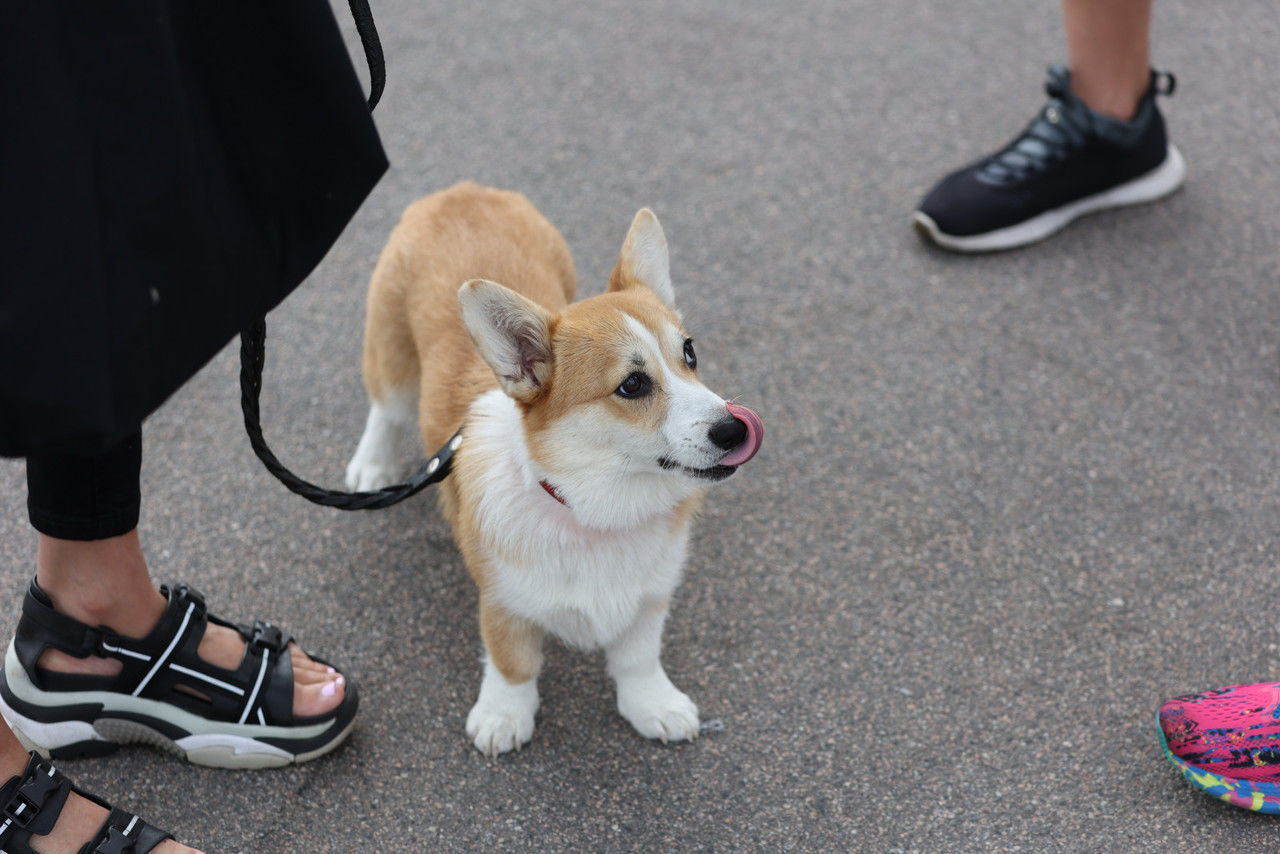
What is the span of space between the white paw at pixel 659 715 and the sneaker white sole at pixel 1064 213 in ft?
5.82

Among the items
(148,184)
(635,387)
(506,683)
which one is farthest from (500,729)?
(148,184)

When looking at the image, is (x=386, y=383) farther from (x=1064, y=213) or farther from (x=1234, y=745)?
(x=1064, y=213)

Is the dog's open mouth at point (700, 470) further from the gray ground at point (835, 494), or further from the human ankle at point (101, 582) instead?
the human ankle at point (101, 582)

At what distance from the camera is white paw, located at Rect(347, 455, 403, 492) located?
7.75 feet

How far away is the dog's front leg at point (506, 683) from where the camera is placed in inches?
70.9

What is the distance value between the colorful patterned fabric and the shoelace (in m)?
1.78

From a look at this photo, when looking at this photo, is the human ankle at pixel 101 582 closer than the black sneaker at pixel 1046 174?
Yes

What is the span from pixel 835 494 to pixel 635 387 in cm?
90

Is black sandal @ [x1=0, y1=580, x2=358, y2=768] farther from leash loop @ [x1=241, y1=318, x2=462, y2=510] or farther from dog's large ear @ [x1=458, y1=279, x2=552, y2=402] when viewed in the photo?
dog's large ear @ [x1=458, y1=279, x2=552, y2=402]

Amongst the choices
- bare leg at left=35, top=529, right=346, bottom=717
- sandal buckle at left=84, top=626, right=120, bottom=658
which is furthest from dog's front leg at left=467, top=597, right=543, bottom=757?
sandal buckle at left=84, top=626, right=120, bottom=658

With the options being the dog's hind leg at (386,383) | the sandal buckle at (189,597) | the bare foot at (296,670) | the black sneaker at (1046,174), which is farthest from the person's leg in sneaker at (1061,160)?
the sandal buckle at (189,597)

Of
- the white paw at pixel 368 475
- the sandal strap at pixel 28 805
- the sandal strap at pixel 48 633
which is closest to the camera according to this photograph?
the sandal strap at pixel 28 805

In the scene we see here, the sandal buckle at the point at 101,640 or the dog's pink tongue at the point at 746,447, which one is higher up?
the dog's pink tongue at the point at 746,447

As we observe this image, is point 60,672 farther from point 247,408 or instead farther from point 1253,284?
point 1253,284
